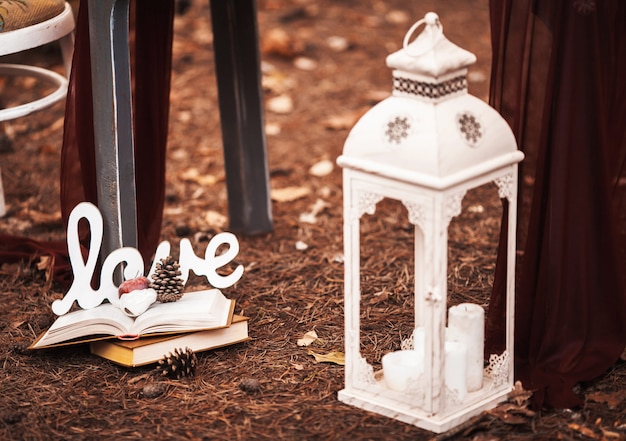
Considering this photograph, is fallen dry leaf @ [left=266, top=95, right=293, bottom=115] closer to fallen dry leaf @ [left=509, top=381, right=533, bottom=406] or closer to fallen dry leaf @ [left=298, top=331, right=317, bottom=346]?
fallen dry leaf @ [left=298, top=331, right=317, bottom=346]

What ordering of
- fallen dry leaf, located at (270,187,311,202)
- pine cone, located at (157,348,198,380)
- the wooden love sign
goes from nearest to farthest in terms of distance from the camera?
1. pine cone, located at (157,348,198,380)
2. the wooden love sign
3. fallen dry leaf, located at (270,187,311,202)

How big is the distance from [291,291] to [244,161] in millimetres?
614

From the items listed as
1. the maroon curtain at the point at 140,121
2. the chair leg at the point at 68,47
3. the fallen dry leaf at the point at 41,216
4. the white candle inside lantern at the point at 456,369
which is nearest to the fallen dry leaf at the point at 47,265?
the maroon curtain at the point at 140,121

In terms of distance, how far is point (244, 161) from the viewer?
3555 mm

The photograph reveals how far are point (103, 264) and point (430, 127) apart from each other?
107cm

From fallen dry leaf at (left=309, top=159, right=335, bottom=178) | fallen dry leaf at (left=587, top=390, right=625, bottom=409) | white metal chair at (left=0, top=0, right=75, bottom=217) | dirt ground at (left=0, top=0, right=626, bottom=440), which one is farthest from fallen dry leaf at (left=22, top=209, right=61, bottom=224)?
fallen dry leaf at (left=587, top=390, right=625, bottom=409)

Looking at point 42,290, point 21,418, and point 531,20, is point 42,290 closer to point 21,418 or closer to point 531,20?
point 21,418

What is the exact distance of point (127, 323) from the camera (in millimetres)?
2684

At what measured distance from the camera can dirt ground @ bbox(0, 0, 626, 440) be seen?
241 centimetres

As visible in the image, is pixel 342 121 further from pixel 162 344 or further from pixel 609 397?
pixel 609 397

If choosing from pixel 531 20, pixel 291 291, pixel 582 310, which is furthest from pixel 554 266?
pixel 291 291

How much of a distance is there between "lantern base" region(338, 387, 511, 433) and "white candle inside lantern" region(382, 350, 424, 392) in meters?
0.04

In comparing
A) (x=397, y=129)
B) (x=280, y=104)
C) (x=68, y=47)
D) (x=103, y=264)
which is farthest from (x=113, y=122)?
(x=280, y=104)

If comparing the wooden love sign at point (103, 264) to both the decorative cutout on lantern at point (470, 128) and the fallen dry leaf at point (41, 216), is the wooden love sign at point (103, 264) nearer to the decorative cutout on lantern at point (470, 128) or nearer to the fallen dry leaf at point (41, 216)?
the decorative cutout on lantern at point (470, 128)
